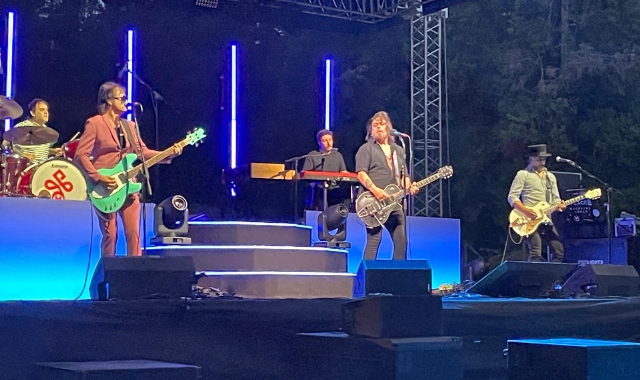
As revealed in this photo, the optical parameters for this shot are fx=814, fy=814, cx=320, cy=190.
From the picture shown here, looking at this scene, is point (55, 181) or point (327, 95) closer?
point (55, 181)

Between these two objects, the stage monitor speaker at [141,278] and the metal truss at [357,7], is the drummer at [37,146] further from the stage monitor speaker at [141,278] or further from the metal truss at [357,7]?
the metal truss at [357,7]

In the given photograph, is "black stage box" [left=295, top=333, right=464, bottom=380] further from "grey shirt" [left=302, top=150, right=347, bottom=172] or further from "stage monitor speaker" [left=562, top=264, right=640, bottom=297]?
"grey shirt" [left=302, top=150, right=347, bottom=172]

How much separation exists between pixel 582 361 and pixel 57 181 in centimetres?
512

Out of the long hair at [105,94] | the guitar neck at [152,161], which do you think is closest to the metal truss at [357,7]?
the guitar neck at [152,161]

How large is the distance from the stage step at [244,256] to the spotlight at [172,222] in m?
0.09

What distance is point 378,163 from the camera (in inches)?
292

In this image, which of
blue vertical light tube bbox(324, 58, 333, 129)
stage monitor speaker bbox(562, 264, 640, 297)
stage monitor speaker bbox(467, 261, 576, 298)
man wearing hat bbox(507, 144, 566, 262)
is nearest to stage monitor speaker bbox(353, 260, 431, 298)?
stage monitor speaker bbox(467, 261, 576, 298)

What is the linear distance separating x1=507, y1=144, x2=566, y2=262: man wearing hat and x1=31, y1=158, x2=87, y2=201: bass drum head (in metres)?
4.88

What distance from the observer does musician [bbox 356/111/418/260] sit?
728 centimetres

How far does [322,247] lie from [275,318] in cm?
330

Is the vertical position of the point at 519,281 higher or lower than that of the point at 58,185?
lower

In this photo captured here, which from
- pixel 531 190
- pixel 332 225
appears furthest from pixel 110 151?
pixel 531 190

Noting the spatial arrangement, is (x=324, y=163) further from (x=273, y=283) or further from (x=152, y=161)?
(x=152, y=161)

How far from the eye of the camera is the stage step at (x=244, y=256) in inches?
280
